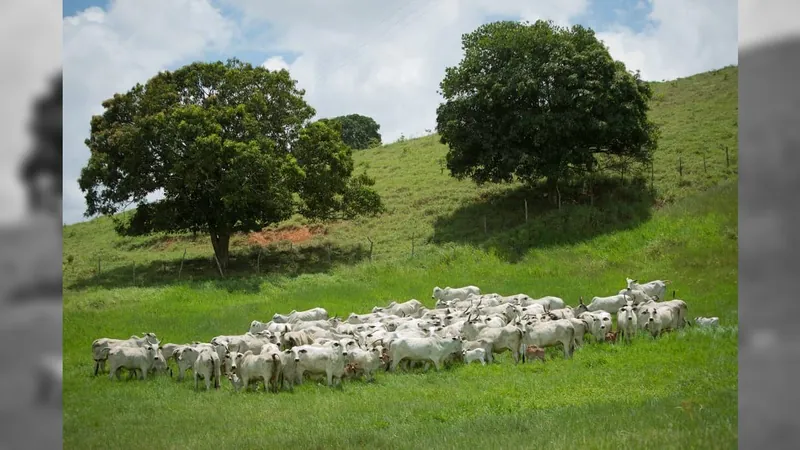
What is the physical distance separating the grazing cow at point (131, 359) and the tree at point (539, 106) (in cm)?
1542

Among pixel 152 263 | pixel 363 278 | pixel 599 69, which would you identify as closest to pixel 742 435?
pixel 363 278

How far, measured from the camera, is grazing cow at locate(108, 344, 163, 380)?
11250mm

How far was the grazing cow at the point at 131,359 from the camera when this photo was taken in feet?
36.9

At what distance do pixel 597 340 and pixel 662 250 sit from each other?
869cm

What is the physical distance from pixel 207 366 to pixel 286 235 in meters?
18.8

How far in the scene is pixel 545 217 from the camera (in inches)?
953

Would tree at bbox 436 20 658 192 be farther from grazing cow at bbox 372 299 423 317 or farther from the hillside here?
grazing cow at bbox 372 299 423 317

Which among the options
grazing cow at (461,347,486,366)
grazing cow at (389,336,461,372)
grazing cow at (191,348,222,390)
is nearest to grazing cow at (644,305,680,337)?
grazing cow at (461,347,486,366)

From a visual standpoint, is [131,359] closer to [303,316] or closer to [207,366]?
[207,366]

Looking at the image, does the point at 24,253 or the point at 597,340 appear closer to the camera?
the point at 24,253

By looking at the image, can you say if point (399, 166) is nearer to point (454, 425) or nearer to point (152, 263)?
point (152, 263)

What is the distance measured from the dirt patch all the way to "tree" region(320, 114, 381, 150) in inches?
967

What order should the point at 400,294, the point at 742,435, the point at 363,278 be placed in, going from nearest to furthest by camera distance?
the point at 742,435
the point at 400,294
the point at 363,278

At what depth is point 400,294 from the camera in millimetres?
19625
